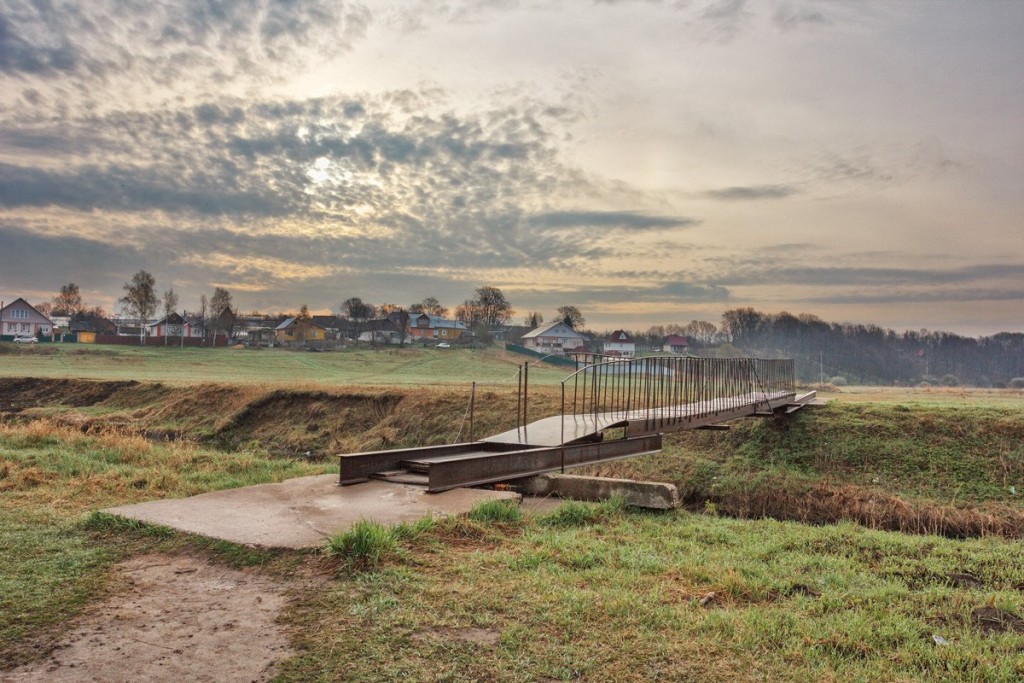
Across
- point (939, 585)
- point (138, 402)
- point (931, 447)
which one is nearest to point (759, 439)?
point (931, 447)

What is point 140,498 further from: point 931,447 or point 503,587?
point 931,447

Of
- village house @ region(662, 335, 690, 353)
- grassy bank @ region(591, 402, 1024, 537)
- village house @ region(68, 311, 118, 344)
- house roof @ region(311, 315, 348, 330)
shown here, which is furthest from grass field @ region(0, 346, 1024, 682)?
village house @ region(68, 311, 118, 344)

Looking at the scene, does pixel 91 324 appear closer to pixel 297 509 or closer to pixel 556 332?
pixel 556 332

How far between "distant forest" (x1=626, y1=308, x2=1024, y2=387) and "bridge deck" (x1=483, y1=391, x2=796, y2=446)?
5464 cm

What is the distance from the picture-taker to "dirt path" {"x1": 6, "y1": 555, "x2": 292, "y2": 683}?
3873 mm

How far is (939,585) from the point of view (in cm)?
638

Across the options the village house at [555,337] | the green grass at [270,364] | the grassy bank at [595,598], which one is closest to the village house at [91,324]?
the green grass at [270,364]

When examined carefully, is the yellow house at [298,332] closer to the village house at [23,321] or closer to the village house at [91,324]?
the village house at [91,324]

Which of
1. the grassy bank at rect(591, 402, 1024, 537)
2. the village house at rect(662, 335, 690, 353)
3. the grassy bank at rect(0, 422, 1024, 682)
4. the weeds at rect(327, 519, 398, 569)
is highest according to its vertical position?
the village house at rect(662, 335, 690, 353)

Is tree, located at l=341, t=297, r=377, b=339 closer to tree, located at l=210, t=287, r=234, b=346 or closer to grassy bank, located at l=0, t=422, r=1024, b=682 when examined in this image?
tree, located at l=210, t=287, r=234, b=346

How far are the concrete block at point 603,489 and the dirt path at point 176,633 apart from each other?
4.92 metres

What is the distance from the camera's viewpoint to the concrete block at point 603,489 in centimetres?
882

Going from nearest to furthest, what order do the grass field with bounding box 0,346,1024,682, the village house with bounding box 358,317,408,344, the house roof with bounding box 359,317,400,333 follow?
1. the grass field with bounding box 0,346,1024,682
2. the village house with bounding box 358,317,408,344
3. the house roof with bounding box 359,317,400,333

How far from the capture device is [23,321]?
83125 millimetres
